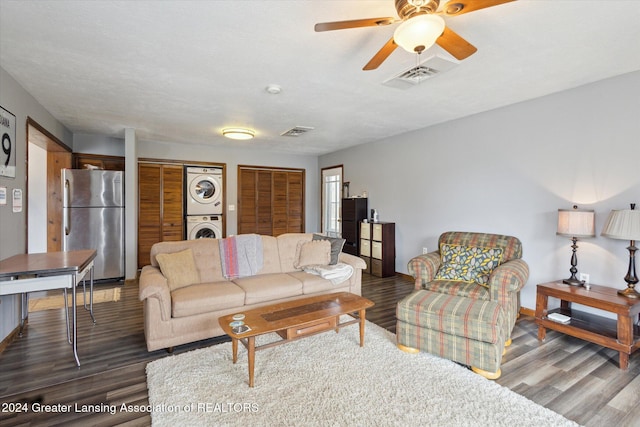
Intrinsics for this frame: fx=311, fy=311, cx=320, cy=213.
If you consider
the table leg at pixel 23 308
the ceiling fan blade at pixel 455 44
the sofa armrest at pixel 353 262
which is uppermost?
the ceiling fan blade at pixel 455 44

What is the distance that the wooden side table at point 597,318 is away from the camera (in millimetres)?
2404

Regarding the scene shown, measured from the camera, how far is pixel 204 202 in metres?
6.34

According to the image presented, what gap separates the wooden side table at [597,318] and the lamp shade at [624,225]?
517 mm

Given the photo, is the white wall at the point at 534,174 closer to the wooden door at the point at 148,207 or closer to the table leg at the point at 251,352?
the table leg at the point at 251,352

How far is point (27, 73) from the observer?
2836mm

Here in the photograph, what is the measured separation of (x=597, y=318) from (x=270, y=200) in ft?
18.9

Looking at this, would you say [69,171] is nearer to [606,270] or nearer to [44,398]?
[44,398]

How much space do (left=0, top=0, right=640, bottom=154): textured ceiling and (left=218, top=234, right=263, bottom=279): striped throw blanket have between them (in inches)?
63.7

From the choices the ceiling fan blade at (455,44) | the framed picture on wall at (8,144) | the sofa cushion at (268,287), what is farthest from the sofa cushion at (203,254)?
the ceiling fan blade at (455,44)

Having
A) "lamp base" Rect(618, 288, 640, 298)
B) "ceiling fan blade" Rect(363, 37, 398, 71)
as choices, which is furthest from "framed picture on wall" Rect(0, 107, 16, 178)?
"lamp base" Rect(618, 288, 640, 298)

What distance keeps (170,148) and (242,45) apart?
437cm

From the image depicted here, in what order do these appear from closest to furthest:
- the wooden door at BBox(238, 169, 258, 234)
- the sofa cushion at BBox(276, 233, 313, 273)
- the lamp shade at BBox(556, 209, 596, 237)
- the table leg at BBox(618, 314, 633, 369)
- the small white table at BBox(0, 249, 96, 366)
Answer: the small white table at BBox(0, 249, 96, 366)
the table leg at BBox(618, 314, 633, 369)
the lamp shade at BBox(556, 209, 596, 237)
the sofa cushion at BBox(276, 233, 313, 273)
the wooden door at BBox(238, 169, 258, 234)

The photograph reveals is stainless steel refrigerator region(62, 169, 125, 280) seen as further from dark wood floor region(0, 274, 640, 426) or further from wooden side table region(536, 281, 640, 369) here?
wooden side table region(536, 281, 640, 369)

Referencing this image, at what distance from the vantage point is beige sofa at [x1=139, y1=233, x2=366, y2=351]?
2.60 metres
